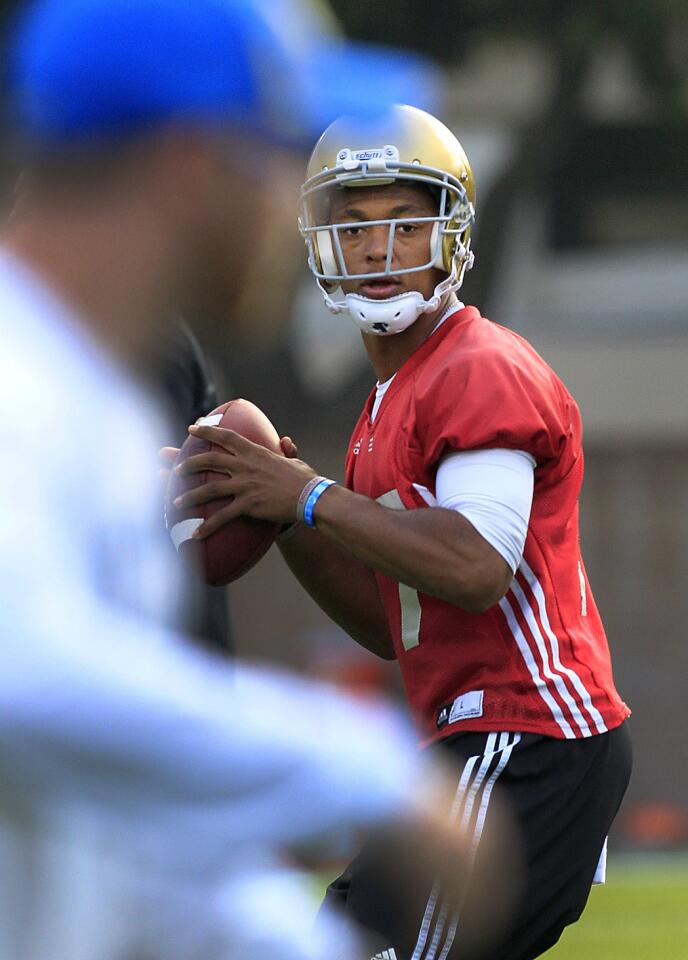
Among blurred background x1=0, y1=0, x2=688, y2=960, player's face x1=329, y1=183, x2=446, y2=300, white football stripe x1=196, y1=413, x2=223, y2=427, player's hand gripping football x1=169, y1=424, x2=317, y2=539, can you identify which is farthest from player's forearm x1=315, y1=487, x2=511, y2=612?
blurred background x1=0, y1=0, x2=688, y2=960

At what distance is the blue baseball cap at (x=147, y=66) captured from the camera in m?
1.36

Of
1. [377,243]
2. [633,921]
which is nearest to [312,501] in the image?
[377,243]

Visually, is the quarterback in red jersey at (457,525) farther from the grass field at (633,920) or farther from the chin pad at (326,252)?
the grass field at (633,920)

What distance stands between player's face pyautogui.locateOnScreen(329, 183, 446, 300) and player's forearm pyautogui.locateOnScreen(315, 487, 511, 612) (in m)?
0.52

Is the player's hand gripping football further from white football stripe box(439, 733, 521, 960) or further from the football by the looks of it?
white football stripe box(439, 733, 521, 960)

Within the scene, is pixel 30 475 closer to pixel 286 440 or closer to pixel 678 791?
pixel 286 440

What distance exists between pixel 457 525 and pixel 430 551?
0.06 m

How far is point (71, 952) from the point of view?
1.35 meters

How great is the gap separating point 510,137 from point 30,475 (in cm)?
1407

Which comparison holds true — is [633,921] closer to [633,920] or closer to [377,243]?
[633,920]

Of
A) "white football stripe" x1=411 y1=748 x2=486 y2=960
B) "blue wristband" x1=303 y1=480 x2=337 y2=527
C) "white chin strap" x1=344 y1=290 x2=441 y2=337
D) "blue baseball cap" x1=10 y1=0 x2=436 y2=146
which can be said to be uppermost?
"white chin strap" x1=344 y1=290 x2=441 y2=337

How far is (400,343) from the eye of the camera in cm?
334

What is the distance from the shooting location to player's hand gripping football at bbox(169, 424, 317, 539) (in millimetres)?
3035

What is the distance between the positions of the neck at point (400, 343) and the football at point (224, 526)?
27 cm
